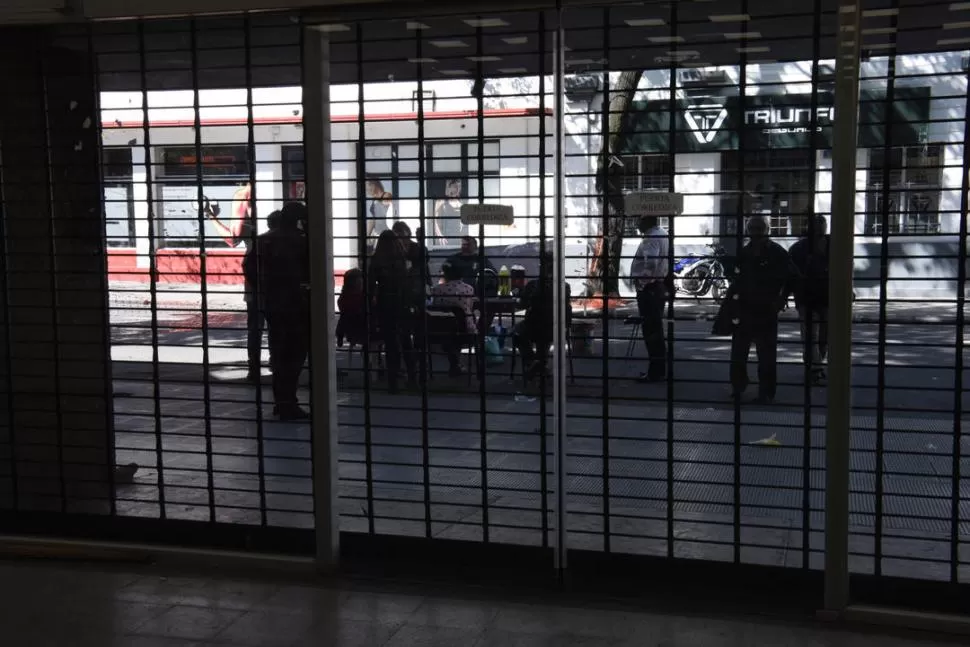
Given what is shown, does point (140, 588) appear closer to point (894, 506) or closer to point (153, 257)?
point (153, 257)

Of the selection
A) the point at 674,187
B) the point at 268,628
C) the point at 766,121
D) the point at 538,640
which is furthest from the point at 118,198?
the point at 766,121

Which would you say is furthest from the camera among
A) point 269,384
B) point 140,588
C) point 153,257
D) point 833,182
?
point 269,384

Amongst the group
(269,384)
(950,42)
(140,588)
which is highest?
(950,42)

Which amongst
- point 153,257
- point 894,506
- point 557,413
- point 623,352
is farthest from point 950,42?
point 153,257

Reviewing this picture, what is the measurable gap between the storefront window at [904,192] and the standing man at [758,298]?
431 mm

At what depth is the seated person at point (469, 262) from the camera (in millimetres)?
5117

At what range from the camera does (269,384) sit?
20.3 ft

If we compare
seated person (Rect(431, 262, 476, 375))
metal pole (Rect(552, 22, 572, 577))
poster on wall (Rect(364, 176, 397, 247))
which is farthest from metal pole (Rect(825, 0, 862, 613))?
poster on wall (Rect(364, 176, 397, 247))

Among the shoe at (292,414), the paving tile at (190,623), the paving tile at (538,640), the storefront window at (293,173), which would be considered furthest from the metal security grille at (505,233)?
the paving tile at (190,623)

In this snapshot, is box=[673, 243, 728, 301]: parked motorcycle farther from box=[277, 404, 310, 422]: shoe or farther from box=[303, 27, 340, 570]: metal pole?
box=[277, 404, 310, 422]: shoe

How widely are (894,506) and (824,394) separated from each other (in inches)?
86.7

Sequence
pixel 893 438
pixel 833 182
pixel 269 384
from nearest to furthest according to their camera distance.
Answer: pixel 833 182, pixel 269 384, pixel 893 438

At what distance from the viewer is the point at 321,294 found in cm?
517

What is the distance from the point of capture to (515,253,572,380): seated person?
5.08 metres
